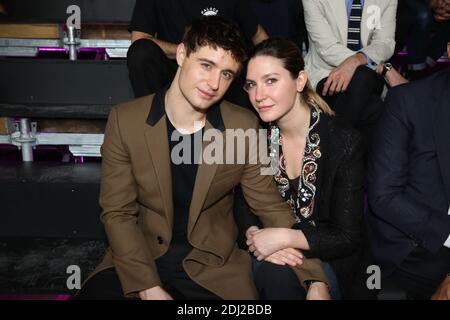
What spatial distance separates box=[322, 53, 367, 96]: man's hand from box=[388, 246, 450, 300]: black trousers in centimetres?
96

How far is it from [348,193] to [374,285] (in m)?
0.35

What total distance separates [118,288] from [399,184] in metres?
1.06

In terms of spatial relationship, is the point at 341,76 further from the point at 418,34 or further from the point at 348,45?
the point at 418,34

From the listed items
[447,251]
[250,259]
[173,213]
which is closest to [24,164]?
[173,213]

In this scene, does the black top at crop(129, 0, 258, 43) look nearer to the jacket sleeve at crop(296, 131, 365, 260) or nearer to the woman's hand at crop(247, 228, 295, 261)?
the jacket sleeve at crop(296, 131, 365, 260)

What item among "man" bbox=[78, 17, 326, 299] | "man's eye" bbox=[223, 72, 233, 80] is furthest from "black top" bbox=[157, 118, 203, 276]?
"man's eye" bbox=[223, 72, 233, 80]

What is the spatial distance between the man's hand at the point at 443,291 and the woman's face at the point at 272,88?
806 millimetres

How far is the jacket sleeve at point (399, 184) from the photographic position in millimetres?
1786

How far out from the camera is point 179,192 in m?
1.82

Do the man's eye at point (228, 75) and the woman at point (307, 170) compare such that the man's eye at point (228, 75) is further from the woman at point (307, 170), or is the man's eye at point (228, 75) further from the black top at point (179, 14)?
the black top at point (179, 14)

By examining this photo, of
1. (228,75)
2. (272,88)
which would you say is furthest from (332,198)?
(228,75)

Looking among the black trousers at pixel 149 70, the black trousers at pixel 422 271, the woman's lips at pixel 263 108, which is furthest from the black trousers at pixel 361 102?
the black trousers at pixel 422 271

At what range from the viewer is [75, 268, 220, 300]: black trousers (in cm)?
168

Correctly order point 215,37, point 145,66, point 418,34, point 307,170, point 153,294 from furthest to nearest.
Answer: point 418,34 → point 145,66 → point 307,170 → point 215,37 → point 153,294
